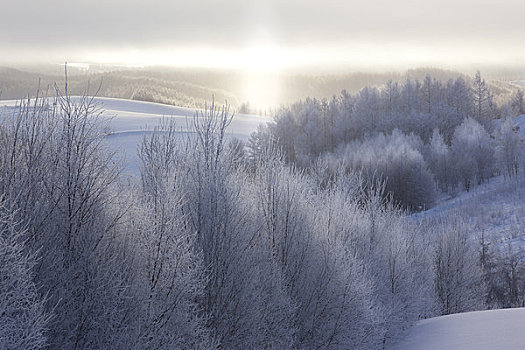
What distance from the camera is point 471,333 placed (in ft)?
53.1

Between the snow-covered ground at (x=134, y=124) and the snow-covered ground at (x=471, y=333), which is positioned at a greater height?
the snow-covered ground at (x=134, y=124)

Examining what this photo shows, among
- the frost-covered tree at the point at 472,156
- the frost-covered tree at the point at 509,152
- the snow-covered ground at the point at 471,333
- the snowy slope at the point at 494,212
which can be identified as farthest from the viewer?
the frost-covered tree at the point at 509,152

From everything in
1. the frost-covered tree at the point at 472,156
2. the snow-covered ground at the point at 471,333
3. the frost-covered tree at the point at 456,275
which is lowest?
the frost-covered tree at the point at 456,275

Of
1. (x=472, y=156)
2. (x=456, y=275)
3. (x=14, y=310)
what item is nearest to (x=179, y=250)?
(x=14, y=310)

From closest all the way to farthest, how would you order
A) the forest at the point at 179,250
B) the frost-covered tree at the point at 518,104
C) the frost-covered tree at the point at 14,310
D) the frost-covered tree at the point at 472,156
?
the frost-covered tree at the point at 14,310 → the forest at the point at 179,250 → the frost-covered tree at the point at 472,156 → the frost-covered tree at the point at 518,104

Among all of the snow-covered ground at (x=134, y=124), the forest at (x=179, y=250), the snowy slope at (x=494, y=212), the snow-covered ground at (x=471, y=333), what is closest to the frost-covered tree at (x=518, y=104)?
the snowy slope at (x=494, y=212)

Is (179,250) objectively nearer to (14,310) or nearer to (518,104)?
(14,310)

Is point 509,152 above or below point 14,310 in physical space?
below

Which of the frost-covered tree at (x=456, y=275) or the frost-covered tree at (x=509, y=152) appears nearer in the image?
the frost-covered tree at (x=456, y=275)

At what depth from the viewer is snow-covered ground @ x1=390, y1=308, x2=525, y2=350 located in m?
14.7

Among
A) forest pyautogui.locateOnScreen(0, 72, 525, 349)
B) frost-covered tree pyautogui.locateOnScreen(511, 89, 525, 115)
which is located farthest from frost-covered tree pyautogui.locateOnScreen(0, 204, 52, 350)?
frost-covered tree pyautogui.locateOnScreen(511, 89, 525, 115)

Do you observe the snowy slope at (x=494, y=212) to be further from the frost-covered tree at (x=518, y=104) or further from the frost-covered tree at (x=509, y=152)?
the frost-covered tree at (x=518, y=104)

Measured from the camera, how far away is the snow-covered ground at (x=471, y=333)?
14.7m

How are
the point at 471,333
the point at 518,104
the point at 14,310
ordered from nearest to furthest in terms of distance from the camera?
the point at 14,310 → the point at 471,333 → the point at 518,104
